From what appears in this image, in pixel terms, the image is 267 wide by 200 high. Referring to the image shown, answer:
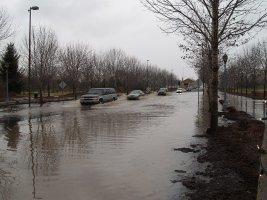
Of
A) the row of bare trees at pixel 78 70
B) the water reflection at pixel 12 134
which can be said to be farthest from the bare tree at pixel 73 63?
the water reflection at pixel 12 134

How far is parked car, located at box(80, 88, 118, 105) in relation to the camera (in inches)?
1845

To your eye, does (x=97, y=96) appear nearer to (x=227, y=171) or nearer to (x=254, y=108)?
(x=254, y=108)

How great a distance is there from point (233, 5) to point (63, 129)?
366 inches

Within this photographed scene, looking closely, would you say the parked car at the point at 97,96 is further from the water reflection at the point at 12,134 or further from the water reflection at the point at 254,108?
the water reflection at the point at 12,134

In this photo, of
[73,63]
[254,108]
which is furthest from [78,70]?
[254,108]

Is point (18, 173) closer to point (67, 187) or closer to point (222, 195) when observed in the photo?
point (67, 187)

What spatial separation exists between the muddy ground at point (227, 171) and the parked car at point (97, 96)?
31868mm

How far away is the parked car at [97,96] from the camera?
46.9 m

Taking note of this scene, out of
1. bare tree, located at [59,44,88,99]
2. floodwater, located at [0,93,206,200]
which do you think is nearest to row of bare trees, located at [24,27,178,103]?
bare tree, located at [59,44,88,99]

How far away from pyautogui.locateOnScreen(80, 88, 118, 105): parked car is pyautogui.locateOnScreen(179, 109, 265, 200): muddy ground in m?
31.9

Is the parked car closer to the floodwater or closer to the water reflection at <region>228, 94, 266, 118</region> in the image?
the water reflection at <region>228, 94, 266, 118</region>

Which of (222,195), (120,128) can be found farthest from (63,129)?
(222,195)

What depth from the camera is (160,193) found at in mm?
8500

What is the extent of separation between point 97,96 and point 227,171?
38266mm
